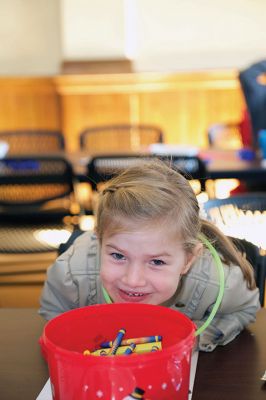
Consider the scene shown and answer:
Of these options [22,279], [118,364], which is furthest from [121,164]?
[118,364]

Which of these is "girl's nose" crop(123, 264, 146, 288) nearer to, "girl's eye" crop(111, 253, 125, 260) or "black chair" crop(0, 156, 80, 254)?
"girl's eye" crop(111, 253, 125, 260)

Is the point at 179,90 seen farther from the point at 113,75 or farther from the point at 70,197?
the point at 70,197

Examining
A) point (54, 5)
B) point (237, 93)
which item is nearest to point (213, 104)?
point (237, 93)

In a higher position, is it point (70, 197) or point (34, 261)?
point (70, 197)

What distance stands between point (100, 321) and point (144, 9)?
15.7 ft

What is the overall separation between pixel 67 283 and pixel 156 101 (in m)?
4.22

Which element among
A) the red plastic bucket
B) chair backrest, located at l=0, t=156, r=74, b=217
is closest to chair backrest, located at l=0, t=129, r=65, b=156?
chair backrest, located at l=0, t=156, r=74, b=217

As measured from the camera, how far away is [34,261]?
3893 mm

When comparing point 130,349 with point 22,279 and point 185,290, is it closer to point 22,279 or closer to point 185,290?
point 185,290

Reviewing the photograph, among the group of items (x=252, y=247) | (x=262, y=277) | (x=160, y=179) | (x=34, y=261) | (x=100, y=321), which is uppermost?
(x=160, y=179)

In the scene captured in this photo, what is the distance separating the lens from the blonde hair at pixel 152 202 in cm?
110

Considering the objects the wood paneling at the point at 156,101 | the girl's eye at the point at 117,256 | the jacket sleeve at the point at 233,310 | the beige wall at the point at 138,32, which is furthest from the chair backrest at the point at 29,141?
the girl's eye at the point at 117,256

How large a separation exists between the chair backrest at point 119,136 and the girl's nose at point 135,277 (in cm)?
320

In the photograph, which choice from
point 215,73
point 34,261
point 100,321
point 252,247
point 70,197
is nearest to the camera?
point 100,321
